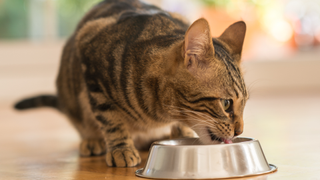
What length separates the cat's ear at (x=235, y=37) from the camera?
158 centimetres

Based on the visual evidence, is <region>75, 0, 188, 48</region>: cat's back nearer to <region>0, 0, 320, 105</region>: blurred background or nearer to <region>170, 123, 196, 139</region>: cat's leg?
<region>170, 123, 196, 139</region>: cat's leg

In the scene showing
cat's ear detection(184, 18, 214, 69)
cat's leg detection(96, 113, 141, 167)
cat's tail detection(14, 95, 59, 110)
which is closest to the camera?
cat's ear detection(184, 18, 214, 69)

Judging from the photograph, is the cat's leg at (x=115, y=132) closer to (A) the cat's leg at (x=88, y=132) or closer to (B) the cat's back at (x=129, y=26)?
(A) the cat's leg at (x=88, y=132)

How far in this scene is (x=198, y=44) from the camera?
53.0 inches

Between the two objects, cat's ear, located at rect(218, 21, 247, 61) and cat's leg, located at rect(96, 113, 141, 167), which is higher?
cat's ear, located at rect(218, 21, 247, 61)

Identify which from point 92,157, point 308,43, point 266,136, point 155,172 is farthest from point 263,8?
point 155,172

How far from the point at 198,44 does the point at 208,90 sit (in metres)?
0.15

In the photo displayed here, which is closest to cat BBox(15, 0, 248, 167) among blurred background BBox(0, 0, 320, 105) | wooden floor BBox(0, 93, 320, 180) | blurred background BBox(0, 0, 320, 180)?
wooden floor BBox(0, 93, 320, 180)

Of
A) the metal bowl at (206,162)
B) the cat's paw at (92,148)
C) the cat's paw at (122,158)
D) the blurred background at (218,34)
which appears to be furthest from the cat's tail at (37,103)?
the blurred background at (218,34)

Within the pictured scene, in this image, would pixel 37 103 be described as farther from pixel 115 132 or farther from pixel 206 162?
pixel 206 162

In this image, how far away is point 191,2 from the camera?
5.30m

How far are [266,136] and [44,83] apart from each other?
11.3 feet

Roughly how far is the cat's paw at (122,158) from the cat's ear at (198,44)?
402 millimetres

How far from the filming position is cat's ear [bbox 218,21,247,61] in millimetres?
1585
